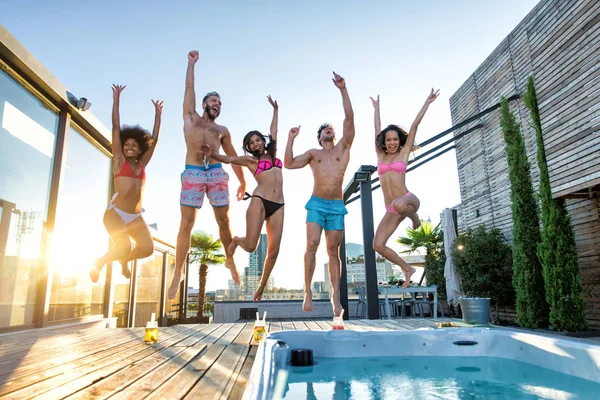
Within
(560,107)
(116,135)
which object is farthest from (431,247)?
(116,135)

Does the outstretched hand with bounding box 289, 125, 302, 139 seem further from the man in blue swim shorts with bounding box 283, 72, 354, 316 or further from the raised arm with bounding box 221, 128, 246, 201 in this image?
the raised arm with bounding box 221, 128, 246, 201

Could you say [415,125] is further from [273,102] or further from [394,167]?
[273,102]

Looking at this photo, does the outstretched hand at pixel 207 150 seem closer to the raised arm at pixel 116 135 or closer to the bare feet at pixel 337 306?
the raised arm at pixel 116 135

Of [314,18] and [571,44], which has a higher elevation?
[571,44]

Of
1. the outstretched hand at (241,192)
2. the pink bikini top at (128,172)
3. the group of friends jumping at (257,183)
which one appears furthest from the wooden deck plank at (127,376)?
the outstretched hand at (241,192)

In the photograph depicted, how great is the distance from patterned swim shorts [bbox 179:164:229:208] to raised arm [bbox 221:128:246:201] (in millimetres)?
404

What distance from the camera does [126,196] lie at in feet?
12.3

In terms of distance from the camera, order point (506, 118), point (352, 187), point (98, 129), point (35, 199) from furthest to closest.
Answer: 1. point (352, 187)
2. point (506, 118)
3. point (98, 129)
4. point (35, 199)

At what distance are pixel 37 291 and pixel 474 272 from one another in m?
8.60

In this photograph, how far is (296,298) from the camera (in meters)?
13.1

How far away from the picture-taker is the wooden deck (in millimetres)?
1723

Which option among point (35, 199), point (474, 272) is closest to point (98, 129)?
point (35, 199)

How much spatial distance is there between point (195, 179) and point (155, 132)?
75 cm

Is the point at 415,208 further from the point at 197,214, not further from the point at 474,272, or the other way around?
the point at 474,272
